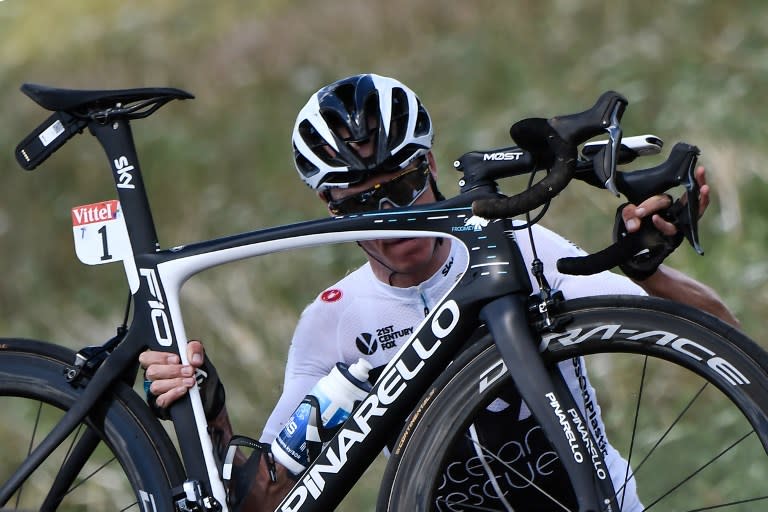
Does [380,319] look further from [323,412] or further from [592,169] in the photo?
[592,169]

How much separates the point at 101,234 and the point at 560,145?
138cm

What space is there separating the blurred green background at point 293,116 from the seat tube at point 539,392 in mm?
3363

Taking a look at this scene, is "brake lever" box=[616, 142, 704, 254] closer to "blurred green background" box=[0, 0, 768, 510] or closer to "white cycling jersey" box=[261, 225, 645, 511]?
"white cycling jersey" box=[261, 225, 645, 511]

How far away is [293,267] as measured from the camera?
794cm

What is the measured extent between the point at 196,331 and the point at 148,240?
396 centimetres

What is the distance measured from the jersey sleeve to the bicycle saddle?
2.83 ft

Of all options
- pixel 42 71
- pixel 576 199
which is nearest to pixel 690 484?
pixel 576 199

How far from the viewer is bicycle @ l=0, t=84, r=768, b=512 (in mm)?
2850

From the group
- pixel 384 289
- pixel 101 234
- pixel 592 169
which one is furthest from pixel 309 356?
pixel 592 169

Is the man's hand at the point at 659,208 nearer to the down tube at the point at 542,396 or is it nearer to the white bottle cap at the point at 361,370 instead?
the down tube at the point at 542,396

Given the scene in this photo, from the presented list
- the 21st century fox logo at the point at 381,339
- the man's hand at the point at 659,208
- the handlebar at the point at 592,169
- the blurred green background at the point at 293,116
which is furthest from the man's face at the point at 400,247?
the blurred green background at the point at 293,116

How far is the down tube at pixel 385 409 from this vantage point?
3125 millimetres

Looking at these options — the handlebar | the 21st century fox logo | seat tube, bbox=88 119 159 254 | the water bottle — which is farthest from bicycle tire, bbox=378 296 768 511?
seat tube, bbox=88 119 159 254

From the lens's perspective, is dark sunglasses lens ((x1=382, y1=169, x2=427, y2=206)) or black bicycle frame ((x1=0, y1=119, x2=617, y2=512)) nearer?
black bicycle frame ((x1=0, y1=119, x2=617, y2=512))
